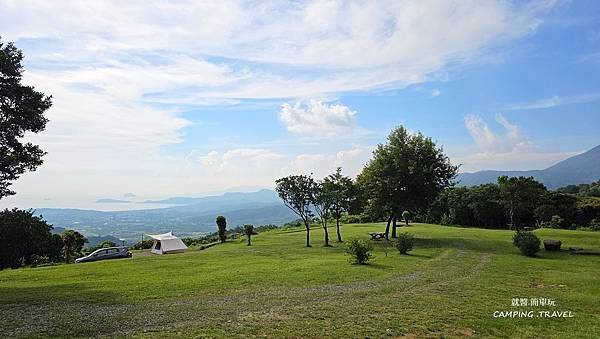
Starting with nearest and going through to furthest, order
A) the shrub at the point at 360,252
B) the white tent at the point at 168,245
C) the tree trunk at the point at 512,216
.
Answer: the shrub at the point at 360,252 → the white tent at the point at 168,245 → the tree trunk at the point at 512,216

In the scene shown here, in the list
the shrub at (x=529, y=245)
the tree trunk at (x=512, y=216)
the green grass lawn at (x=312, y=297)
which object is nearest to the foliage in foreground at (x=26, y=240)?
the green grass lawn at (x=312, y=297)

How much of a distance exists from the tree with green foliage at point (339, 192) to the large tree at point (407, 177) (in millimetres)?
1806

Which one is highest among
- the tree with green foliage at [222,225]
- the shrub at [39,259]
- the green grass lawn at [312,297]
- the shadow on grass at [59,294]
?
the tree with green foliage at [222,225]

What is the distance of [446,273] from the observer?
789 inches

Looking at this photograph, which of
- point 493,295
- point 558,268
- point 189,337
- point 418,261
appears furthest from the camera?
point 418,261

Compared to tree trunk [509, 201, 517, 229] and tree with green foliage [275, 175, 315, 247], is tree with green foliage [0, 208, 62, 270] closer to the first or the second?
tree with green foliage [275, 175, 315, 247]

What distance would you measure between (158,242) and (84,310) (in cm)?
2994

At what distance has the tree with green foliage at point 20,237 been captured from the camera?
38.2m

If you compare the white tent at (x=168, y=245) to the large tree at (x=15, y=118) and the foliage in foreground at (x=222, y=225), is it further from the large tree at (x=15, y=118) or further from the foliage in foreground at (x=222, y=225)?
the large tree at (x=15, y=118)

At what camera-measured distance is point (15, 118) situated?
19125 millimetres

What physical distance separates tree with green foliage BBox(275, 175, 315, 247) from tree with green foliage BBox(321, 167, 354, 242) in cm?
147

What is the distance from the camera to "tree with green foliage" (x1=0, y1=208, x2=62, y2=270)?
38156 millimetres

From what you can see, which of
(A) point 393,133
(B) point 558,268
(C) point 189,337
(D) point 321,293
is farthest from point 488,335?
(A) point 393,133

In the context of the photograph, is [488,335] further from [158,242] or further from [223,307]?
[158,242]
